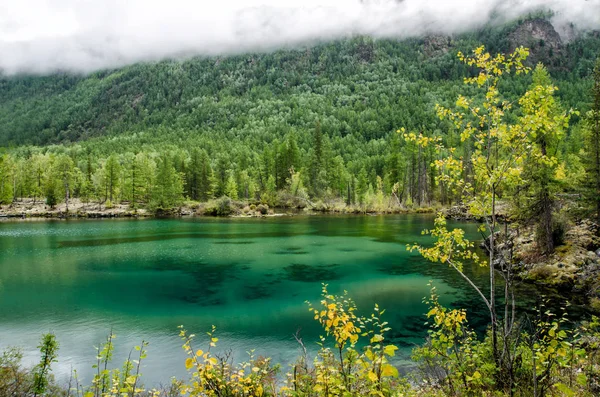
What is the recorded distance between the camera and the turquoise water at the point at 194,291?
15914mm

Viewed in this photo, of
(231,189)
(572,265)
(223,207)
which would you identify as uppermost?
(231,189)

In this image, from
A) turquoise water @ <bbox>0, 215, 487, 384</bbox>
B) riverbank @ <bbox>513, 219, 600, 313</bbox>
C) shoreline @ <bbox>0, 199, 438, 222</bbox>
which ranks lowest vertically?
turquoise water @ <bbox>0, 215, 487, 384</bbox>

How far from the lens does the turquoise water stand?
15914mm

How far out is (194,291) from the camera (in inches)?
935

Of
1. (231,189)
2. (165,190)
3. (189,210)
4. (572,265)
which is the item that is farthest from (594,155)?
(165,190)

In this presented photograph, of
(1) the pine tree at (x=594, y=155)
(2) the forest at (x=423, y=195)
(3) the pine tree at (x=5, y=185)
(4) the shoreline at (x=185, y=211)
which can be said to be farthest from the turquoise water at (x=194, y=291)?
(3) the pine tree at (x=5, y=185)

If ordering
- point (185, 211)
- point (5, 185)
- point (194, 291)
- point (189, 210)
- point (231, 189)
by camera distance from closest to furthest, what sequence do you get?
point (194, 291), point (5, 185), point (185, 211), point (189, 210), point (231, 189)

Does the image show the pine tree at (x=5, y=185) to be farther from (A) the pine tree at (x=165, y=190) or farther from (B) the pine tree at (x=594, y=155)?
(B) the pine tree at (x=594, y=155)

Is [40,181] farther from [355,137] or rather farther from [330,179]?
[355,137]

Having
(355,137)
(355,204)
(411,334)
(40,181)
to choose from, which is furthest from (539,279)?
(355,137)

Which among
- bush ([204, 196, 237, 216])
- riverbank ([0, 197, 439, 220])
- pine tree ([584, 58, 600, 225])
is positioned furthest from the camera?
bush ([204, 196, 237, 216])

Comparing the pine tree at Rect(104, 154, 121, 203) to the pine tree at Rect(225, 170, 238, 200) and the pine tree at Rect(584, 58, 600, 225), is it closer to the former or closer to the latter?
the pine tree at Rect(225, 170, 238, 200)

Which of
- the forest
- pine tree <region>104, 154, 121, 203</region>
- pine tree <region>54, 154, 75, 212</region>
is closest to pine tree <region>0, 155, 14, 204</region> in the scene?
the forest

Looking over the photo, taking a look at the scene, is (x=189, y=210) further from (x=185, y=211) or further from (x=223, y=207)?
(x=223, y=207)
